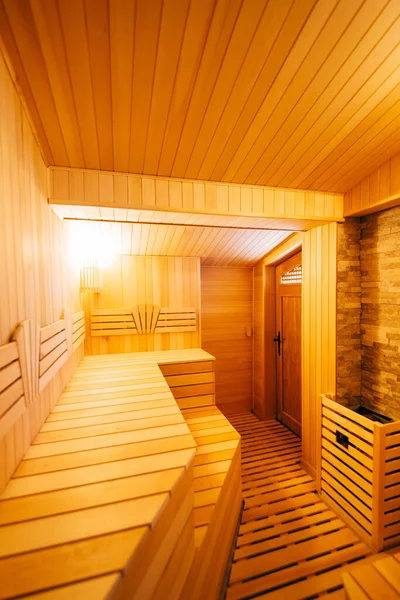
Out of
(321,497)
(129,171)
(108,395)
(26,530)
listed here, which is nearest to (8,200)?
(129,171)

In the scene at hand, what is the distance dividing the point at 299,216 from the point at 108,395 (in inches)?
89.6

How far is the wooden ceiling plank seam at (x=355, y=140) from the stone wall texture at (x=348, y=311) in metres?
0.59

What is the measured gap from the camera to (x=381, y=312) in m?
2.54

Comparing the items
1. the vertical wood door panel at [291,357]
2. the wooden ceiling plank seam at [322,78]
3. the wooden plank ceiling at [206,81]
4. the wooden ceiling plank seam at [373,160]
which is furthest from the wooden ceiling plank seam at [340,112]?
the vertical wood door panel at [291,357]

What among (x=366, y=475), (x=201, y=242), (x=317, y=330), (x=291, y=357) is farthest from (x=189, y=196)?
(x=291, y=357)

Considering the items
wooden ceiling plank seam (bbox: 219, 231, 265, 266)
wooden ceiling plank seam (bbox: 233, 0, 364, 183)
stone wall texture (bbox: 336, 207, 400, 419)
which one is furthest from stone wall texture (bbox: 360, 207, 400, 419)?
wooden ceiling plank seam (bbox: 233, 0, 364, 183)

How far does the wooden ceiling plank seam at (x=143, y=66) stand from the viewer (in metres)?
1.21

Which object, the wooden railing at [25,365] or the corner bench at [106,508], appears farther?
the wooden railing at [25,365]

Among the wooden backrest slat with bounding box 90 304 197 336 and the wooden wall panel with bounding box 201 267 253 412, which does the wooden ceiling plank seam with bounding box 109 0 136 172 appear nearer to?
the wooden backrest slat with bounding box 90 304 197 336

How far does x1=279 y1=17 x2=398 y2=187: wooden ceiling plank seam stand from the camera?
4.93ft

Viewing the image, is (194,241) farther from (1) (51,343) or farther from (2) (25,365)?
(2) (25,365)

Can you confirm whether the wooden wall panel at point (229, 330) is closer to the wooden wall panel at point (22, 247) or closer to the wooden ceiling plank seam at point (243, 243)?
the wooden ceiling plank seam at point (243, 243)

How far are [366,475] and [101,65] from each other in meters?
3.27

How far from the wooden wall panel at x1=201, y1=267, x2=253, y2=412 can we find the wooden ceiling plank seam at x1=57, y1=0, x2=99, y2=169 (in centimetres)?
275
